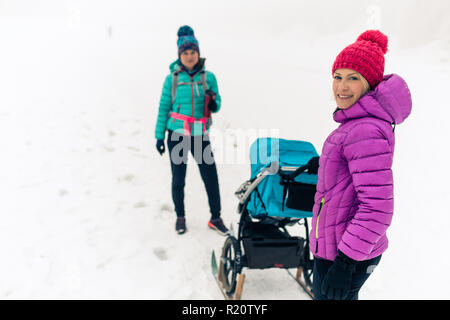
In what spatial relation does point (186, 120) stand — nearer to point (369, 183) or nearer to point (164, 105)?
point (164, 105)

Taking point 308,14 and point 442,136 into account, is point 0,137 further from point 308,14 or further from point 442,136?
point 308,14

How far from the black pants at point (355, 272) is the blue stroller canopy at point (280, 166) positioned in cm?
52

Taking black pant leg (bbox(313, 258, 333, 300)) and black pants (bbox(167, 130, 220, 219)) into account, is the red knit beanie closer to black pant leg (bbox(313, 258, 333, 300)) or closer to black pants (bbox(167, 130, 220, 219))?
black pant leg (bbox(313, 258, 333, 300))

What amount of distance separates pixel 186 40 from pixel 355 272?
2711 millimetres

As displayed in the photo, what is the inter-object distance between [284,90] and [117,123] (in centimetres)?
490

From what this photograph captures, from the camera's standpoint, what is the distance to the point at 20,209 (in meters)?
3.97

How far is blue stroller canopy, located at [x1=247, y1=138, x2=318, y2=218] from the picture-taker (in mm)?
2166

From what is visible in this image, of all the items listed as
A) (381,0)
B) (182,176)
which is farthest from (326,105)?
(381,0)

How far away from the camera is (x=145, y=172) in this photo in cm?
525

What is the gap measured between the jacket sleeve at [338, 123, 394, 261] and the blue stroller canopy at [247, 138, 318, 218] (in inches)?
30.1

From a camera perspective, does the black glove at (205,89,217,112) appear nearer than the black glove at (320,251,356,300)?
No

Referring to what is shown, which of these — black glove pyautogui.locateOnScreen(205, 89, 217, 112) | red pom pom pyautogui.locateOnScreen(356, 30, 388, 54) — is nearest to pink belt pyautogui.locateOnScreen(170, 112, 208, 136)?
black glove pyautogui.locateOnScreen(205, 89, 217, 112)

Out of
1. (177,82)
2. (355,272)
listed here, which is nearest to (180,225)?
(177,82)

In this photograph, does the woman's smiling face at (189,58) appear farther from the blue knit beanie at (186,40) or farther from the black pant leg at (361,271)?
the black pant leg at (361,271)
